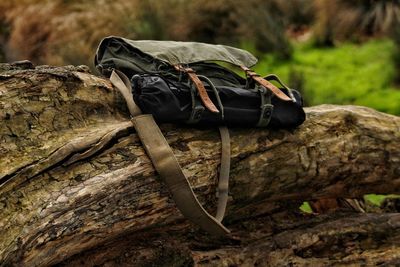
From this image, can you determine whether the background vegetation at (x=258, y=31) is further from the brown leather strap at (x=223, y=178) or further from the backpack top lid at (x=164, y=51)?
the brown leather strap at (x=223, y=178)

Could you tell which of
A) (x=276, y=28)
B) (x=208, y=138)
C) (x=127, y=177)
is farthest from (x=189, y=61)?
(x=276, y=28)

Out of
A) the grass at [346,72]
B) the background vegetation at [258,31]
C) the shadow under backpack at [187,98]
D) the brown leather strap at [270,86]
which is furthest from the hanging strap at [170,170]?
the background vegetation at [258,31]

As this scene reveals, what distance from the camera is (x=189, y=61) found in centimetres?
328

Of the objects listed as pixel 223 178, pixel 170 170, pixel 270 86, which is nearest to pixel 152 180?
pixel 170 170

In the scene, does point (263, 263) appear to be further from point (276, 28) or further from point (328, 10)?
point (328, 10)

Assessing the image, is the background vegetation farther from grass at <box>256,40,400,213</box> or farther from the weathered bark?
the weathered bark

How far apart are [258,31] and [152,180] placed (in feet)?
24.8

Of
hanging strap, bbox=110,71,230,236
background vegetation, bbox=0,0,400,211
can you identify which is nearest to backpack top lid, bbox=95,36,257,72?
hanging strap, bbox=110,71,230,236

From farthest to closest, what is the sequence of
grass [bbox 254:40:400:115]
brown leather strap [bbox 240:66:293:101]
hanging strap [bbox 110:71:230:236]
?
1. grass [bbox 254:40:400:115]
2. brown leather strap [bbox 240:66:293:101]
3. hanging strap [bbox 110:71:230:236]

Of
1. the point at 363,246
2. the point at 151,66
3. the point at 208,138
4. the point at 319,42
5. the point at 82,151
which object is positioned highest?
the point at 151,66

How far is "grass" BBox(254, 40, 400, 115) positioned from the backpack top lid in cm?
439

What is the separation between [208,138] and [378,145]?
1261mm

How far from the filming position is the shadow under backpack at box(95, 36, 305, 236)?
2.95 metres

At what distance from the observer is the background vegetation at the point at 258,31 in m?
8.68
